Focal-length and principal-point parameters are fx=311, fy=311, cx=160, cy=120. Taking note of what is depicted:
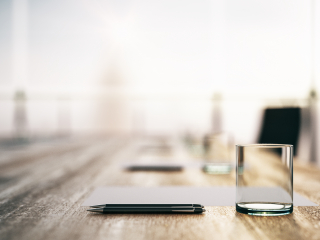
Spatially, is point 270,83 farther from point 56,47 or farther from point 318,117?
point 56,47

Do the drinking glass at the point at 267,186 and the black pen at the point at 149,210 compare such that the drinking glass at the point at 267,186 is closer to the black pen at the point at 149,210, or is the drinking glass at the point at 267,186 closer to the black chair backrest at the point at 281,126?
the black pen at the point at 149,210

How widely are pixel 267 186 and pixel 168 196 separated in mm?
150

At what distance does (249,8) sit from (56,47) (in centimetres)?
258

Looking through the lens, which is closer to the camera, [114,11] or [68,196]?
[68,196]

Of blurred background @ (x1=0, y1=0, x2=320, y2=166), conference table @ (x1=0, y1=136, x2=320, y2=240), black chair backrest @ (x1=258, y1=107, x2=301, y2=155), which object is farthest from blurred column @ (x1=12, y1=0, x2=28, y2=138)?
conference table @ (x1=0, y1=136, x2=320, y2=240)

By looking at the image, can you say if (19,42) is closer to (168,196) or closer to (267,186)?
(168,196)

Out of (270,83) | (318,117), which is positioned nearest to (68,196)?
(318,117)

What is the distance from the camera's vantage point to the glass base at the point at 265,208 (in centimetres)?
33

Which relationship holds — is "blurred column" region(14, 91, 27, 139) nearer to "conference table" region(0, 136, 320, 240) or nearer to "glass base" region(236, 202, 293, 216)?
"conference table" region(0, 136, 320, 240)

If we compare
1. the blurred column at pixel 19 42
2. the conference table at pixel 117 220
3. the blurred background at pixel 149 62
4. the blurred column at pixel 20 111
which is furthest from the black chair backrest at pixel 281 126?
the blurred column at pixel 19 42

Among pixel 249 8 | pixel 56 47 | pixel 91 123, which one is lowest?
pixel 91 123

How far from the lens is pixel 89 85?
389cm

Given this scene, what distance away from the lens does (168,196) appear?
44 cm

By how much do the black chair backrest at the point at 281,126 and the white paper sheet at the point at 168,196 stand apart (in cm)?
A: 99
